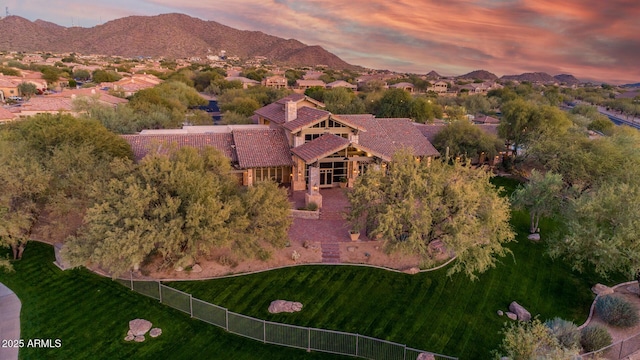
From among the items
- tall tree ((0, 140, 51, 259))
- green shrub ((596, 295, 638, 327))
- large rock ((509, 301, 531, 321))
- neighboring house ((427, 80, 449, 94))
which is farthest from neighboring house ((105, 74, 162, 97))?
neighboring house ((427, 80, 449, 94))

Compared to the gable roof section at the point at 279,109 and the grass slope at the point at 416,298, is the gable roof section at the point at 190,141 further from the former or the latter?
the grass slope at the point at 416,298

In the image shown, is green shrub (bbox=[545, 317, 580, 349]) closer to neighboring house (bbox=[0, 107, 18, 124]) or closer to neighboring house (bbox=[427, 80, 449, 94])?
neighboring house (bbox=[0, 107, 18, 124])

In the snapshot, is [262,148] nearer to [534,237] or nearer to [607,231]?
[534,237]

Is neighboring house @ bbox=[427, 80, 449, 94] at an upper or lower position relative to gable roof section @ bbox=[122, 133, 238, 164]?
upper

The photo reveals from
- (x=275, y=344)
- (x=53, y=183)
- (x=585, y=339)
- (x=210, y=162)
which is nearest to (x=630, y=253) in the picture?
(x=585, y=339)

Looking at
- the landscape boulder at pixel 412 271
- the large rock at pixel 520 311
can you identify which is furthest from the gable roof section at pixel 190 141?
the large rock at pixel 520 311

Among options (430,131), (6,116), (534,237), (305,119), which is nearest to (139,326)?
(305,119)
